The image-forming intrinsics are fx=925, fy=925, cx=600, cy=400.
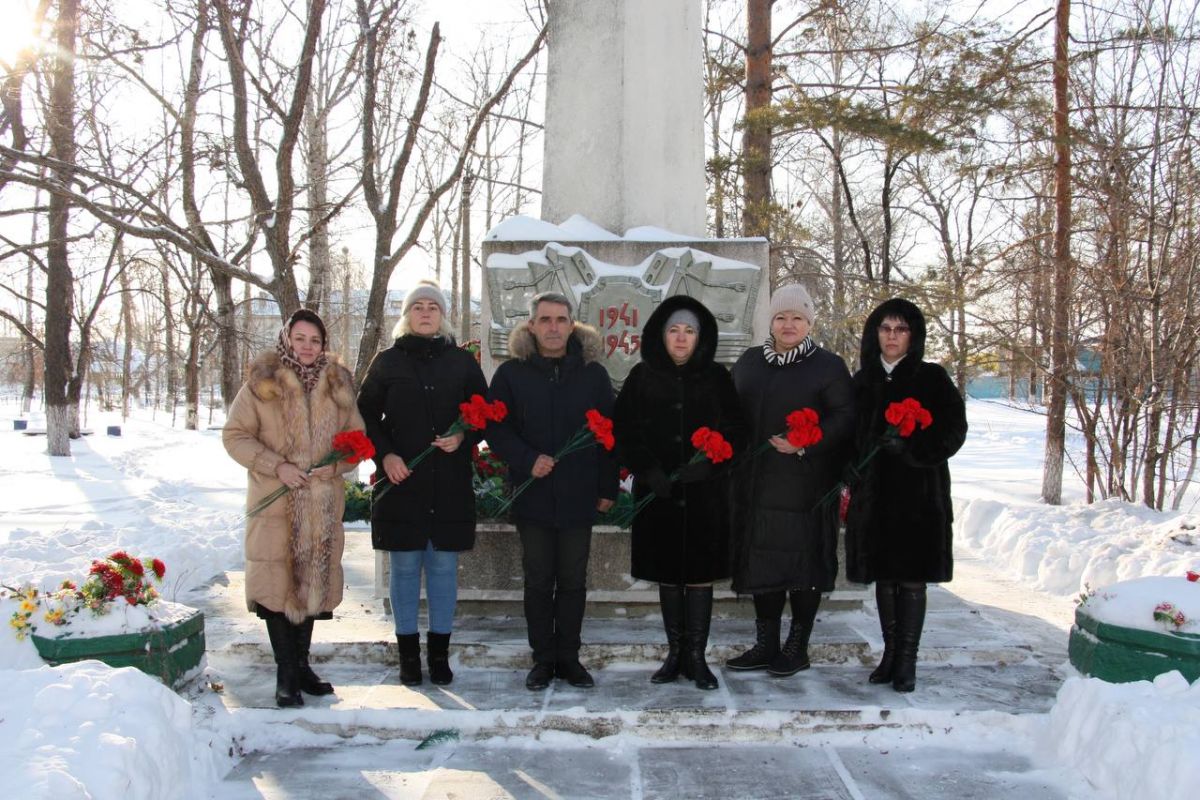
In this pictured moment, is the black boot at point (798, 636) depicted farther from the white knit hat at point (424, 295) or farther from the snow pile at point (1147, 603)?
the white knit hat at point (424, 295)

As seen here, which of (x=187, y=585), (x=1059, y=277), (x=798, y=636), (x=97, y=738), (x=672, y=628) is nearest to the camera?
(x=97, y=738)

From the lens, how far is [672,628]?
13.0 feet

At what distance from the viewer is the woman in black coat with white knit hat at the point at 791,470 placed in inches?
153

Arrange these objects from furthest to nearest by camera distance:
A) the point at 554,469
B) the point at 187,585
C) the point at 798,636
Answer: the point at 187,585 → the point at 798,636 → the point at 554,469

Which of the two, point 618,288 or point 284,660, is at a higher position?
point 618,288

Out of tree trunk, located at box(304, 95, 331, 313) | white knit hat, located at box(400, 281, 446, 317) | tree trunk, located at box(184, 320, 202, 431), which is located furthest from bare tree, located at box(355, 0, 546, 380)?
tree trunk, located at box(184, 320, 202, 431)

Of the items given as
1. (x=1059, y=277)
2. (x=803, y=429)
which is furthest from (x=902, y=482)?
(x=1059, y=277)

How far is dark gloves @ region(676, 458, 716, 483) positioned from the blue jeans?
3.45 feet

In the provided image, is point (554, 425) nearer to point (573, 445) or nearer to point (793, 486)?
point (573, 445)

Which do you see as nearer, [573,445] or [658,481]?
[658,481]

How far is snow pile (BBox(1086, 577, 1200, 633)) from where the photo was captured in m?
3.50

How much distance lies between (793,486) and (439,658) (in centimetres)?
169

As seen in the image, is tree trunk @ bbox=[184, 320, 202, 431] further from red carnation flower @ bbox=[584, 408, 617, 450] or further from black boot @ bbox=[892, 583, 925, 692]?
black boot @ bbox=[892, 583, 925, 692]

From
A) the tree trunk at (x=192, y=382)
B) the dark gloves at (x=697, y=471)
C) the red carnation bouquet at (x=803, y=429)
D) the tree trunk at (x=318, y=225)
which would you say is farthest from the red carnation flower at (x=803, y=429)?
the tree trunk at (x=192, y=382)
